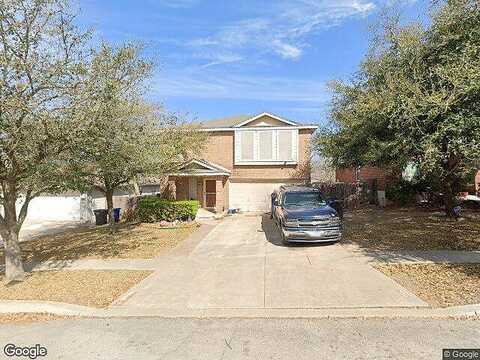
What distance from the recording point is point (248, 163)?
2391 centimetres

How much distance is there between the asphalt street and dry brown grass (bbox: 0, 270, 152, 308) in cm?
126

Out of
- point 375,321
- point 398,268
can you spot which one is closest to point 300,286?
point 375,321

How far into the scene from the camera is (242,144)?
24078mm

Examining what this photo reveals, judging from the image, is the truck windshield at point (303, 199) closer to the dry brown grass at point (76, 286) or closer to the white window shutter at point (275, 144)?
the dry brown grass at point (76, 286)

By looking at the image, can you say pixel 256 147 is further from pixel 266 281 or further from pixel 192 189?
pixel 266 281

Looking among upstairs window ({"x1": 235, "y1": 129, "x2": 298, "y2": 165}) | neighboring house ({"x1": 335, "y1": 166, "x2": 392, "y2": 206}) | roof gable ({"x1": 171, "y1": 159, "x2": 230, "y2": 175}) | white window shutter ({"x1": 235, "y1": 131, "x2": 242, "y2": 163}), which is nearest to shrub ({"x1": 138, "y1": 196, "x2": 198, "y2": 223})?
roof gable ({"x1": 171, "y1": 159, "x2": 230, "y2": 175})

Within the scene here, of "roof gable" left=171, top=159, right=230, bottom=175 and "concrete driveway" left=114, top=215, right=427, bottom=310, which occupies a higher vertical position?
"roof gable" left=171, top=159, right=230, bottom=175

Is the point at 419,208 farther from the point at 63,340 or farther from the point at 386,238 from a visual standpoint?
the point at 63,340

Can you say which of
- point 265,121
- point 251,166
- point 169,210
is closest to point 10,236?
point 169,210

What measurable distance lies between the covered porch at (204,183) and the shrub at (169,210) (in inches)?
102

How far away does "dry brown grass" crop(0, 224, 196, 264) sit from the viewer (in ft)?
39.0

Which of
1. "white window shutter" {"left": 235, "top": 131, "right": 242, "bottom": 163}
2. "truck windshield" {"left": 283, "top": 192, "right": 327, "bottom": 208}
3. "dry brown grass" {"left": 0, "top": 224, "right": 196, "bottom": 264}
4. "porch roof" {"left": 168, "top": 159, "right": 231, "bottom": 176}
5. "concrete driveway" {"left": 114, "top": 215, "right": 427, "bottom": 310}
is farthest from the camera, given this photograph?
"white window shutter" {"left": 235, "top": 131, "right": 242, "bottom": 163}

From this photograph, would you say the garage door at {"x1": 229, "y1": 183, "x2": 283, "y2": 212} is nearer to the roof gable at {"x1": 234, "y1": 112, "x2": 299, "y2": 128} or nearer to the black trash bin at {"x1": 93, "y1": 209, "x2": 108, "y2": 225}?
the roof gable at {"x1": 234, "y1": 112, "x2": 299, "y2": 128}

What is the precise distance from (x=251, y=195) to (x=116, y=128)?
14.6 meters
